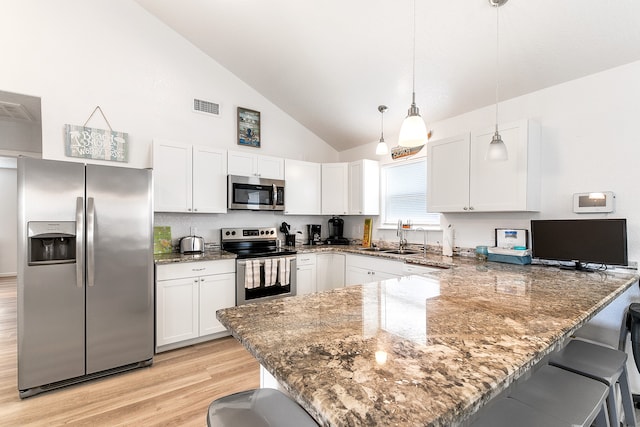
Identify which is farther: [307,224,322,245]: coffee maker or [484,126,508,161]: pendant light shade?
[307,224,322,245]: coffee maker

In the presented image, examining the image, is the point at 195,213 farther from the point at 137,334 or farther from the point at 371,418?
the point at 371,418

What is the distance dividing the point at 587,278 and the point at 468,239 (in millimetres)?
1291

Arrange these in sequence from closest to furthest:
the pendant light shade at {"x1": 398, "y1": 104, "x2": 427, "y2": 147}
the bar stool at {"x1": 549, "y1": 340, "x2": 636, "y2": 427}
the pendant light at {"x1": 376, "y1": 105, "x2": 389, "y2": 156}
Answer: the bar stool at {"x1": 549, "y1": 340, "x2": 636, "y2": 427} → the pendant light shade at {"x1": 398, "y1": 104, "x2": 427, "y2": 147} → the pendant light at {"x1": 376, "y1": 105, "x2": 389, "y2": 156}

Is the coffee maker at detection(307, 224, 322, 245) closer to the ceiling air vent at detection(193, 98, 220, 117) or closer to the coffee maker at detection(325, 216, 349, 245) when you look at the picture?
the coffee maker at detection(325, 216, 349, 245)

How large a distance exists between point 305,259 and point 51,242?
98.1 inches

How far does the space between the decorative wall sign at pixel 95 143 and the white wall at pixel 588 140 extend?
13.2 ft

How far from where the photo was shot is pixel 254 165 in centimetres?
380

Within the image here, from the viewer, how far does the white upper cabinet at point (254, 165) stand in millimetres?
3632

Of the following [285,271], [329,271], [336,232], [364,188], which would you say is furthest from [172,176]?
[336,232]

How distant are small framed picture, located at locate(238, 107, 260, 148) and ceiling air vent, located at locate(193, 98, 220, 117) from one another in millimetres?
299

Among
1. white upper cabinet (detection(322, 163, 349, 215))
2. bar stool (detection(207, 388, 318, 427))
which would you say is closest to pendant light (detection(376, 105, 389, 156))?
white upper cabinet (detection(322, 163, 349, 215))

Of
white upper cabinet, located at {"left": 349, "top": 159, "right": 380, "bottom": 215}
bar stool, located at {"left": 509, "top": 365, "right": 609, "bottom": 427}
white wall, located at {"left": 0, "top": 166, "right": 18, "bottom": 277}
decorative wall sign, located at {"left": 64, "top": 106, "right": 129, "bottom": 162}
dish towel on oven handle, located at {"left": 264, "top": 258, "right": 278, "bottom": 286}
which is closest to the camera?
bar stool, located at {"left": 509, "top": 365, "right": 609, "bottom": 427}

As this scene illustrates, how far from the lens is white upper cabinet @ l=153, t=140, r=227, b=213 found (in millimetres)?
3172

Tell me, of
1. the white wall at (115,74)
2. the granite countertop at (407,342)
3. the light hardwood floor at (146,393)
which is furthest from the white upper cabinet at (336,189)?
the granite countertop at (407,342)
